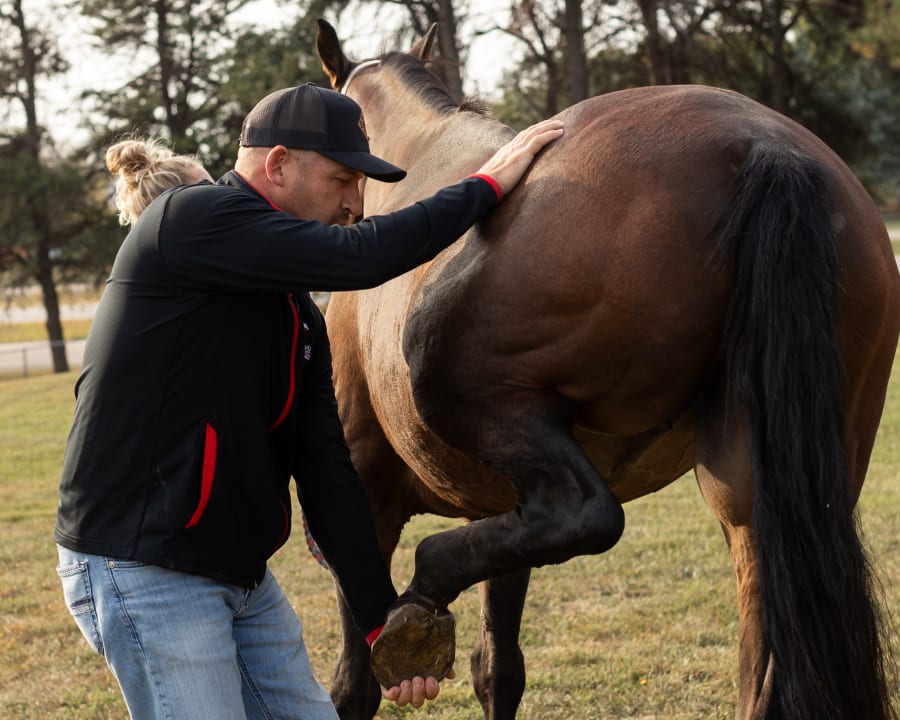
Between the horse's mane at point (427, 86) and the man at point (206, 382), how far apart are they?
1.25m

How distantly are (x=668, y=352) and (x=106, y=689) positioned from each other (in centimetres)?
341

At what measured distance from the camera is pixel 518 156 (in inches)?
96.4

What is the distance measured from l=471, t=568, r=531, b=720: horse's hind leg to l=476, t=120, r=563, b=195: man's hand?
75.8 inches

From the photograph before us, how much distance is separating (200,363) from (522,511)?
2.50 feet

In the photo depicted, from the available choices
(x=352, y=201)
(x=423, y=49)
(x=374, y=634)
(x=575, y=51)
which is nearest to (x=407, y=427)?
(x=374, y=634)

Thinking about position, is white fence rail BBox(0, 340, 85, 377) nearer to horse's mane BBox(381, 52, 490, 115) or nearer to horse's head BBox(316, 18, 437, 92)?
horse's head BBox(316, 18, 437, 92)

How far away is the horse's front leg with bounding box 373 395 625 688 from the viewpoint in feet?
7.59

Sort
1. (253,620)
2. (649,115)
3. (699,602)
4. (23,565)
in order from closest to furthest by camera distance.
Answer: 1. (649,115)
2. (253,620)
3. (699,602)
4. (23,565)

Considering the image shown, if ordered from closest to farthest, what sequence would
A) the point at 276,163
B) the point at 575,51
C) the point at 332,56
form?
1. the point at 276,163
2. the point at 332,56
3. the point at 575,51

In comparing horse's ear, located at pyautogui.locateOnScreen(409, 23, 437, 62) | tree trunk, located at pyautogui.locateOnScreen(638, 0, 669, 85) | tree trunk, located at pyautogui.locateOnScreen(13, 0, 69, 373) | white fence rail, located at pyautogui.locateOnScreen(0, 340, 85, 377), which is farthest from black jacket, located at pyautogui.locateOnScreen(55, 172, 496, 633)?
tree trunk, located at pyautogui.locateOnScreen(13, 0, 69, 373)

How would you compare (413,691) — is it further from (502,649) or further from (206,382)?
(502,649)

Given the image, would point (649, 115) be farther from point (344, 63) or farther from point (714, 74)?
point (714, 74)

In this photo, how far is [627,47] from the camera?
17625mm

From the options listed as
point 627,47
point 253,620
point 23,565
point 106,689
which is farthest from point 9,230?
point 253,620
